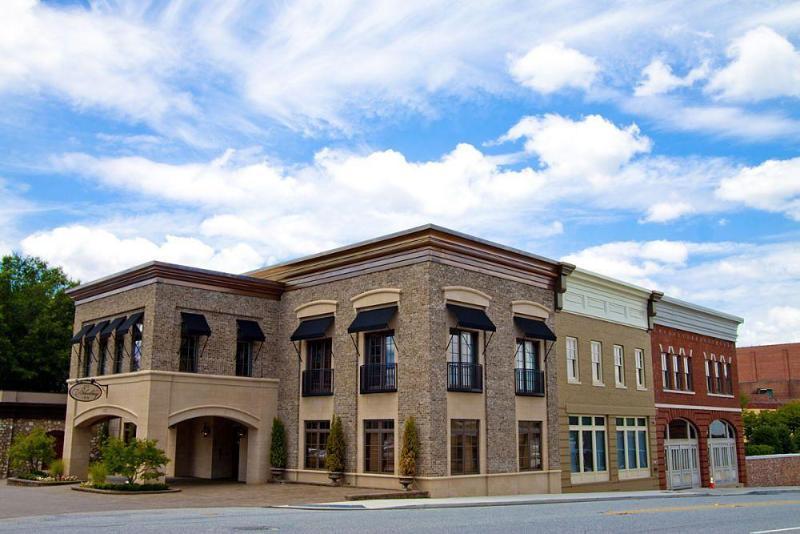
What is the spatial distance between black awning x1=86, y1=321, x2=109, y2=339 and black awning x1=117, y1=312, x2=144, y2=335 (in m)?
1.90

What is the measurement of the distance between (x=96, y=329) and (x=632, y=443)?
2280cm

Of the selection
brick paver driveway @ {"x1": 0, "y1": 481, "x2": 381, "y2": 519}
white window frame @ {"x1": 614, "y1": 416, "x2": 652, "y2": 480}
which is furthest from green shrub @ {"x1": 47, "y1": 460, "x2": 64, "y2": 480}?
white window frame @ {"x1": 614, "y1": 416, "x2": 652, "y2": 480}

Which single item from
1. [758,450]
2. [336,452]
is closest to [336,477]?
[336,452]

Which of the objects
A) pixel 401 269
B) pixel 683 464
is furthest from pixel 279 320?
pixel 683 464

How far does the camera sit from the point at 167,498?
23.2 m

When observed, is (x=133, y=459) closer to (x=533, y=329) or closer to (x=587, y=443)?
(x=533, y=329)

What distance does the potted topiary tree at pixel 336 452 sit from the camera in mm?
26922

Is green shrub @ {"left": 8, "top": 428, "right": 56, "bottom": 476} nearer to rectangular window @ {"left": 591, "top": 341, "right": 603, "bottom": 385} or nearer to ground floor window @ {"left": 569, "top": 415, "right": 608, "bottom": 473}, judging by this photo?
ground floor window @ {"left": 569, "top": 415, "right": 608, "bottom": 473}

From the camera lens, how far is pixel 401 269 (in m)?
26.6

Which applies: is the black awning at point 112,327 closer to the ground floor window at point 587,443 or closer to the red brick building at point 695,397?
the ground floor window at point 587,443

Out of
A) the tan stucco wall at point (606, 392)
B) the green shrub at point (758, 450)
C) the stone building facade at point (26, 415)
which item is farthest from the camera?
the green shrub at point (758, 450)

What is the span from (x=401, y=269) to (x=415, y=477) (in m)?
6.75

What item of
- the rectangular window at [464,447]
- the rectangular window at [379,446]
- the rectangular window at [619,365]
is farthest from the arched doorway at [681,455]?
the rectangular window at [379,446]

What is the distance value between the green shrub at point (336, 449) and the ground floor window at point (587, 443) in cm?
921
